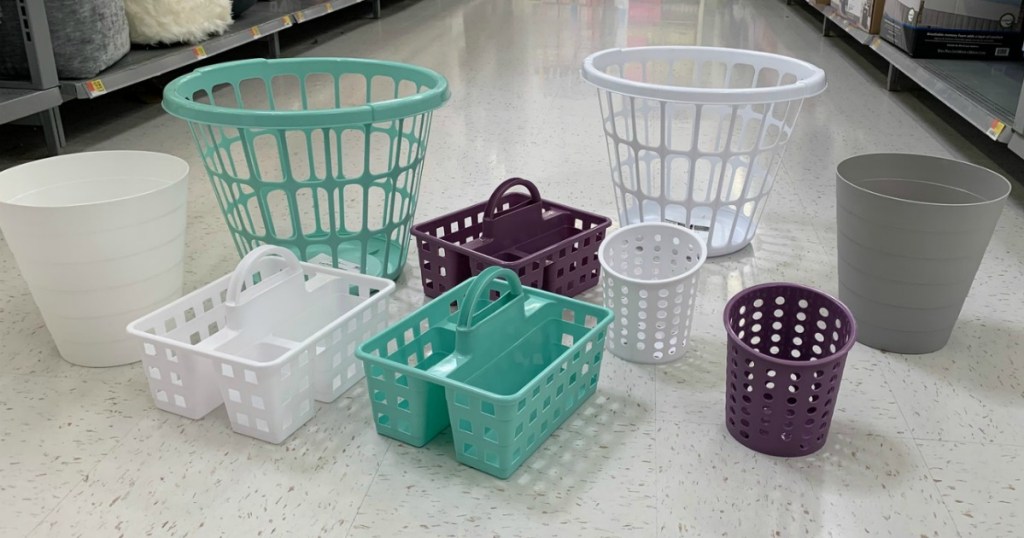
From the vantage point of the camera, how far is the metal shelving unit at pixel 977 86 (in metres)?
2.52

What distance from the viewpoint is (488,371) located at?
135 centimetres

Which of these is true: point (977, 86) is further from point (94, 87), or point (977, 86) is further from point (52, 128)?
point (52, 128)

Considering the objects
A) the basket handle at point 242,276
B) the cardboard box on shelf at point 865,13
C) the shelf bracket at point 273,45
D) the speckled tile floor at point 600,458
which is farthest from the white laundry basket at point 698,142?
the shelf bracket at point 273,45

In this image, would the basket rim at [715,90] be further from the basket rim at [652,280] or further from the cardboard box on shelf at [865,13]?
the cardboard box on shelf at [865,13]

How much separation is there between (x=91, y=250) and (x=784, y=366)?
117cm

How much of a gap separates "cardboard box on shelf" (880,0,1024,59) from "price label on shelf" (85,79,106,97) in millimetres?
3107

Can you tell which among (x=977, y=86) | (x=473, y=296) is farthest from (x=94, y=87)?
(x=977, y=86)

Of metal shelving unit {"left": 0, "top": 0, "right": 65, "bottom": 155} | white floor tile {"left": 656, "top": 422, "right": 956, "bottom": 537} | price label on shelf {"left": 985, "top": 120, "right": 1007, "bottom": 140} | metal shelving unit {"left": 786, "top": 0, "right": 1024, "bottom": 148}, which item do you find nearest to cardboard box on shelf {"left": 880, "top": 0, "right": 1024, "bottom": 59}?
metal shelving unit {"left": 786, "top": 0, "right": 1024, "bottom": 148}

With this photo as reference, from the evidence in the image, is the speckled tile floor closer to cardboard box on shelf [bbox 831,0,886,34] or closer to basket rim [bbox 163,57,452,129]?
basket rim [bbox 163,57,452,129]

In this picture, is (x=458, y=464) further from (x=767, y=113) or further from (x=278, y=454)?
(x=767, y=113)

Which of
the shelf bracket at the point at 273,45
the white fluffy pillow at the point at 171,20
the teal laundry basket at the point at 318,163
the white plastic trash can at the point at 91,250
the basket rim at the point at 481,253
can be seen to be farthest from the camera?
the shelf bracket at the point at 273,45

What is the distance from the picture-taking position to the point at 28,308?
1.81 metres

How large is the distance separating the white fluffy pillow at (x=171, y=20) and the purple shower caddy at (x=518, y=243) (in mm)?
1936

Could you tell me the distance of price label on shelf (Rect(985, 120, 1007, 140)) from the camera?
97.9 inches
